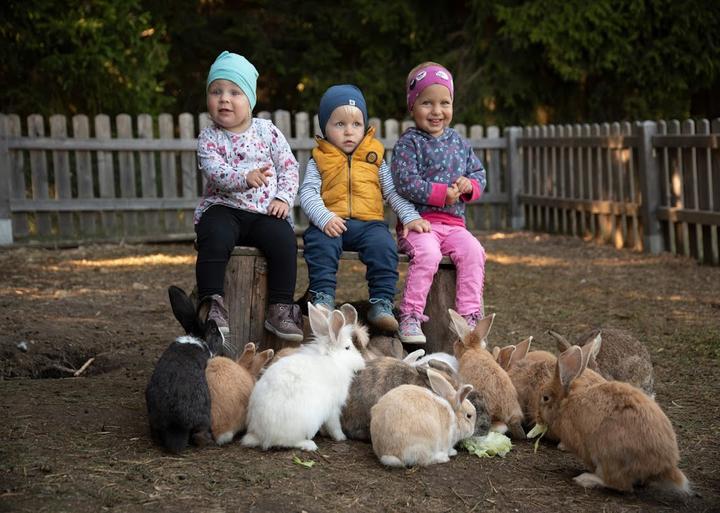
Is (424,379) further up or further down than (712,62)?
further down

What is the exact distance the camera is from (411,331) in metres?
5.41

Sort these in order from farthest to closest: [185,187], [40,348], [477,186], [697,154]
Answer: [185,187] < [697,154] < [40,348] < [477,186]

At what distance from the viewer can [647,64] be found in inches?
520

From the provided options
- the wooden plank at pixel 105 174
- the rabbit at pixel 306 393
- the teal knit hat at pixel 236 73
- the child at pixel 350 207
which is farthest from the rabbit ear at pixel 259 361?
the wooden plank at pixel 105 174

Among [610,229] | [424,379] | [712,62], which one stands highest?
[712,62]

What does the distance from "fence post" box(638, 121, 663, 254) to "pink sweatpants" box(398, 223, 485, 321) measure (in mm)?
5829

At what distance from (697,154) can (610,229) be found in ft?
6.50

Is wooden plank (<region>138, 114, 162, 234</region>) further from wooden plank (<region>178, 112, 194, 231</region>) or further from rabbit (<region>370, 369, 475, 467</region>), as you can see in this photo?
rabbit (<region>370, 369, 475, 467</region>)

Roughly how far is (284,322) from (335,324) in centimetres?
89

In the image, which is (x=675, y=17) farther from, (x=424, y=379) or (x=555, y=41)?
(x=424, y=379)

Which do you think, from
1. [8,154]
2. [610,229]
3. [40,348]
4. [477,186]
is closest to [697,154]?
[610,229]

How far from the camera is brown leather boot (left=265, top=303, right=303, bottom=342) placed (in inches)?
211

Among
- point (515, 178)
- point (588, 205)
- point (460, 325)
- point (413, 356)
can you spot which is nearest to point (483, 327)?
point (460, 325)

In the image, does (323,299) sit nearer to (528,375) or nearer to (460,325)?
(460,325)
